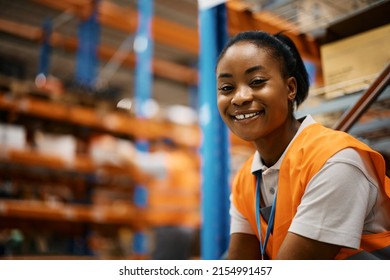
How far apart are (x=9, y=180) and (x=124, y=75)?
737 centimetres

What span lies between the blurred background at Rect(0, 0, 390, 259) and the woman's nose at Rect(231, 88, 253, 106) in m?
0.24

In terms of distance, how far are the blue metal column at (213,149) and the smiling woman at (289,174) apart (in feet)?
1.34

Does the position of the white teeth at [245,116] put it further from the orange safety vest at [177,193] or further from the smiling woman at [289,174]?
the orange safety vest at [177,193]

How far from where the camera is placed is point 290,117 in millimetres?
1261

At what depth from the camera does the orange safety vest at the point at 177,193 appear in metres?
5.36

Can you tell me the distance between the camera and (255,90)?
1.20 meters

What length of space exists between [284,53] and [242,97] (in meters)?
0.17

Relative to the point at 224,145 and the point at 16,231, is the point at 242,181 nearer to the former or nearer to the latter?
the point at 224,145

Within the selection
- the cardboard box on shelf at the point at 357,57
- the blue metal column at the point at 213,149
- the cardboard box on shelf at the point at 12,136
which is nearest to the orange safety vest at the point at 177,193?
the cardboard box on shelf at the point at 12,136

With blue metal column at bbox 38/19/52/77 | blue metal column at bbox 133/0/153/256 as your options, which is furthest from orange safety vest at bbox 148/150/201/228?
blue metal column at bbox 38/19/52/77

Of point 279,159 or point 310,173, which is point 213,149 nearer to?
point 279,159

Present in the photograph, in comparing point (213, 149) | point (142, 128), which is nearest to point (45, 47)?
point (142, 128)

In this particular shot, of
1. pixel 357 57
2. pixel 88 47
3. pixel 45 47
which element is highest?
pixel 45 47
